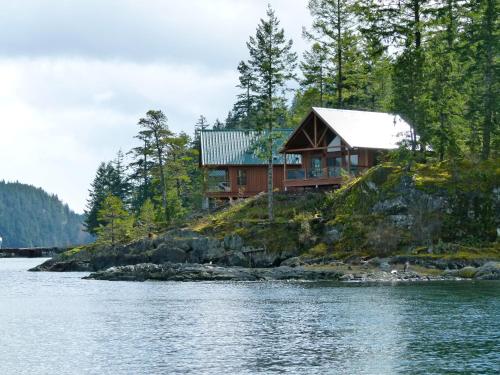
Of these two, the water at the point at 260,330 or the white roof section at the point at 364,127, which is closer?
the water at the point at 260,330

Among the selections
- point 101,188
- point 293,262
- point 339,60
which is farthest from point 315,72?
point 101,188

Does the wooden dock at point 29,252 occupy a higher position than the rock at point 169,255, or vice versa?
the rock at point 169,255

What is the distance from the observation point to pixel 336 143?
71.5 metres

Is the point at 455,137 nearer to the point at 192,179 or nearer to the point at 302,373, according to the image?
the point at 302,373

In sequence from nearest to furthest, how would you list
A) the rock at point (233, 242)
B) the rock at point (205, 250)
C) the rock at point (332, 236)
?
the rock at point (332, 236)
the rock at point (233, 242)
the rock at point (205, 250)

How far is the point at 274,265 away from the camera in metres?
60.6

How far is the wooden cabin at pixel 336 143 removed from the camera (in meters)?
69.0

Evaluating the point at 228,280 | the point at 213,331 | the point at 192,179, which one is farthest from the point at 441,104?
the point at 192,179

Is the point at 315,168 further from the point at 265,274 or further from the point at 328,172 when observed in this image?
the point at 265,274

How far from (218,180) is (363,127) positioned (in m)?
17.7

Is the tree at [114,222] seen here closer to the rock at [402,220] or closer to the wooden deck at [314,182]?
the wooden deck at [314,182]

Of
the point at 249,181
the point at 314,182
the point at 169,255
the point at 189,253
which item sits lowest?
the point at 169,255

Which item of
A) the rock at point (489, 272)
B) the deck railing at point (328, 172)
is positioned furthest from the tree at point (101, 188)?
the rock at point (489, 272)

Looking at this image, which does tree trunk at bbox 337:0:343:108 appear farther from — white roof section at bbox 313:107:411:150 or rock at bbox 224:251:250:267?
rock at bbox 224:251:250:267
